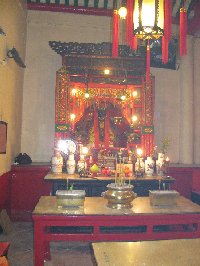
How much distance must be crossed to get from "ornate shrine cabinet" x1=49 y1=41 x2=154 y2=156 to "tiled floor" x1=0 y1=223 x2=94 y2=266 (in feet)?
8.73

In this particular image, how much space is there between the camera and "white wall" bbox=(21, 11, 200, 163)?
8023mm

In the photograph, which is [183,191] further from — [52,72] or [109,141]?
[52,72]

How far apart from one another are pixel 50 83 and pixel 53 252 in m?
4.62

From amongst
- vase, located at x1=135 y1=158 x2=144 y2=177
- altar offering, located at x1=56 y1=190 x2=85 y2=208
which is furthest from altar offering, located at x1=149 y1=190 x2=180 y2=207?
vase, located at x1=135 y1=158 x2=144 y2=177

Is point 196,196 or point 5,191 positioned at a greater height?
point 5,191

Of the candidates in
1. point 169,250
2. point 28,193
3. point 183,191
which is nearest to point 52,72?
point 28,193

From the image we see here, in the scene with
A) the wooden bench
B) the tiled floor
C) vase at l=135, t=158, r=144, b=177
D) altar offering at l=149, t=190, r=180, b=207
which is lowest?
the tiled floor

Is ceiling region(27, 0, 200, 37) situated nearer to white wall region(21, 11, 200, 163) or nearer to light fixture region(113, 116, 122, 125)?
white wall region(21, 11, 200, 163)

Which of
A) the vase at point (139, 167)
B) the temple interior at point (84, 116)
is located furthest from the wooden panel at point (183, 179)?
the vase at point (139, 167)

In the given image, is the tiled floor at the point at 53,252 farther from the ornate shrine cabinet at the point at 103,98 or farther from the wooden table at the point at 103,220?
the ornate shrine cabinet at the point at 103,98

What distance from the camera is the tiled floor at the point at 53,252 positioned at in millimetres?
4461

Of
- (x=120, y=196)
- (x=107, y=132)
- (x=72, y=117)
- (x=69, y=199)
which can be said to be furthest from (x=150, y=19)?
(x=107, y=132)

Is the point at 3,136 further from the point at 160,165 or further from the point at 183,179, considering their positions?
the point at 183,179

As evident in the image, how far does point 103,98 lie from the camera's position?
7516 millimetres
